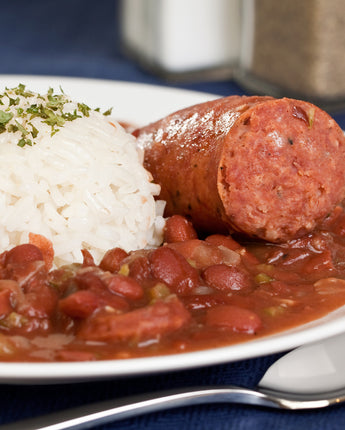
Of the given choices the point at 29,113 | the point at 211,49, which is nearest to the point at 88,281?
the point at 29,113

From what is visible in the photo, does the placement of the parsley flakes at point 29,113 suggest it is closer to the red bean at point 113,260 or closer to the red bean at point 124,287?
the red bean at point 113,260

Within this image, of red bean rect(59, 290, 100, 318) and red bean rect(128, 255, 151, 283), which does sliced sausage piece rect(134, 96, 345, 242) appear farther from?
red bean rect(59, 290, 100, 318)

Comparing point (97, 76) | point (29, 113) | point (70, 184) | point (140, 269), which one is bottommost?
point (97, 76)

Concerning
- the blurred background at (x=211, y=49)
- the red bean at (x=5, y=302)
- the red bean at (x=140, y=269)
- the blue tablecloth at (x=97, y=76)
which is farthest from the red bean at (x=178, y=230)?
the blurred background at (x=211, y=49)

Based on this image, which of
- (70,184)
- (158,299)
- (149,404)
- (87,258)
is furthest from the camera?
(70,184)

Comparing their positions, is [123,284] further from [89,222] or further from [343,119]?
[343,119]

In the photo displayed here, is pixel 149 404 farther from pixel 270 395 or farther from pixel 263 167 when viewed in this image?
pixel 263 167
